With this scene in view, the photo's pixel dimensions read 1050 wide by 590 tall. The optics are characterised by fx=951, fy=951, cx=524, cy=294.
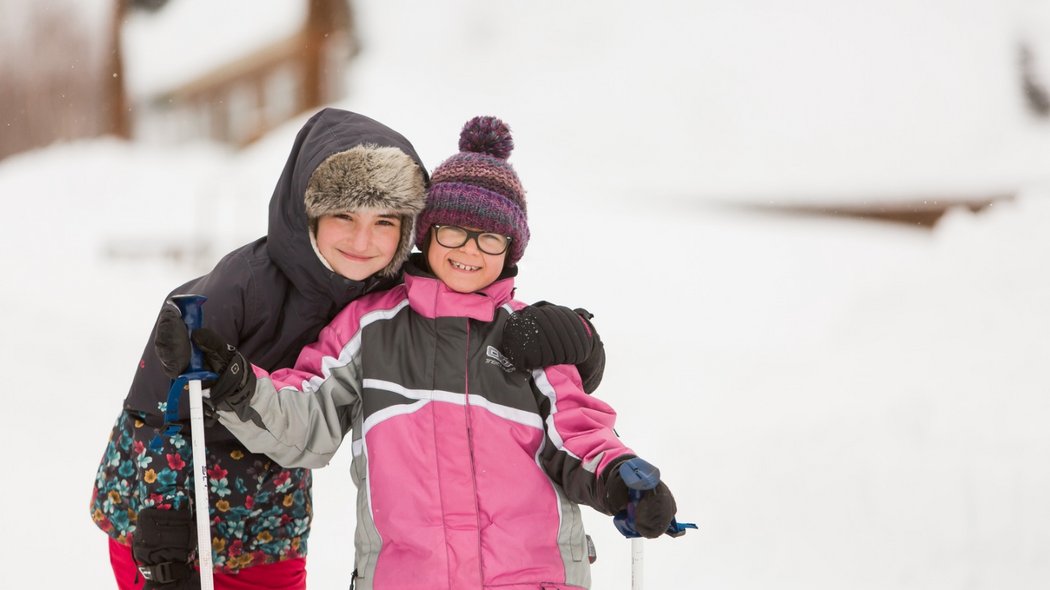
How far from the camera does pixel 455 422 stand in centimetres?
182

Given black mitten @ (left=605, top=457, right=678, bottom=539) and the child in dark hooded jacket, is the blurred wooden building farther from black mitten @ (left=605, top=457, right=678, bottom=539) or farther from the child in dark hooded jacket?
black mitten @ (left=605, top=457, right=678, bottom=539)

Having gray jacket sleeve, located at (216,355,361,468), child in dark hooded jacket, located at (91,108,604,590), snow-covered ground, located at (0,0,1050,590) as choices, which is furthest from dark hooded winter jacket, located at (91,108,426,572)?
snow-covered ground, located at (0,0,1050,590)

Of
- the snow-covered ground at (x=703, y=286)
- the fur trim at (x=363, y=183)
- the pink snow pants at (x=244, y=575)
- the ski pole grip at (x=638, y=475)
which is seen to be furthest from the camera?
the snow-covered ground at (x=703, y=286)

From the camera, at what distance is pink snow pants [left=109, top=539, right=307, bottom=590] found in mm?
1984

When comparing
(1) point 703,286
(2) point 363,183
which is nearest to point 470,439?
(2) point 363,183

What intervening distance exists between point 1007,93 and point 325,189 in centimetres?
516

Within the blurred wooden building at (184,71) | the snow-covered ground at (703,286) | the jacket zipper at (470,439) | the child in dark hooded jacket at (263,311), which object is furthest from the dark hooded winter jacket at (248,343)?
the blurred wooden building at (184,71)

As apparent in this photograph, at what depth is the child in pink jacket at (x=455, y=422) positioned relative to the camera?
5.73 feet

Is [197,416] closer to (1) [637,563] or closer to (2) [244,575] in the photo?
(2) [244,575]

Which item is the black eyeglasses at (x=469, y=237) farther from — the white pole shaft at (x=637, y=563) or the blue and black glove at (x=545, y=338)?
the white pole shaft at (x=637, y=563)

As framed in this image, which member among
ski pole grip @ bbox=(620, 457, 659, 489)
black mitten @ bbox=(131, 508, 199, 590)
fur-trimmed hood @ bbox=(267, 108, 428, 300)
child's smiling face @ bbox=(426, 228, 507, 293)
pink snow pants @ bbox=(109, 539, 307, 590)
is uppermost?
fur-trimmed hood @ bbox=(267, 108, 428, 300)

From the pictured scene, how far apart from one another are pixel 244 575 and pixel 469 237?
896mm

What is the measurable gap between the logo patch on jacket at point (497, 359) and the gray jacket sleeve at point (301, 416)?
265mm

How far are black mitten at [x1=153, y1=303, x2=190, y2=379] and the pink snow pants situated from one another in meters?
0.60
